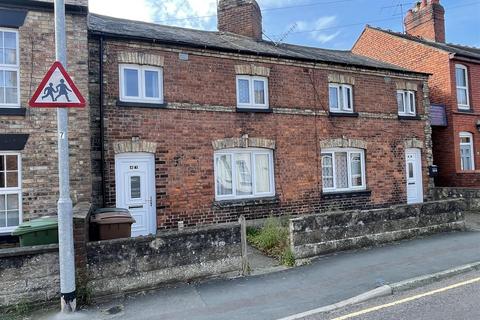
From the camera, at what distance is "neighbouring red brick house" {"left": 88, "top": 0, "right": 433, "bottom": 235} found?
1080cm

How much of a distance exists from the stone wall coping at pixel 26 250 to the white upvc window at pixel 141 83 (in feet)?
18.3

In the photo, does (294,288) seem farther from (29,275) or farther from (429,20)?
(429,20)

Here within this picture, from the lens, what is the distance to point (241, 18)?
16531mm

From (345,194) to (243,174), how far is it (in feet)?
13.5

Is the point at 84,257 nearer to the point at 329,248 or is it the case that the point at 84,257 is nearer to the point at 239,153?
the point at 329,248

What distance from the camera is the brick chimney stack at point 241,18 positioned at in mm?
16422

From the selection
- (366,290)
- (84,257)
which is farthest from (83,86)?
(366,290)

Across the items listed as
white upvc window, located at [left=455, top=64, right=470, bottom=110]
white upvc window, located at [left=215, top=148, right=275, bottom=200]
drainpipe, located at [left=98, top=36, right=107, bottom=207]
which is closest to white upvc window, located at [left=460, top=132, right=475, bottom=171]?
white upvc window, located at [left=455, top=64, right=470, bottom=110]

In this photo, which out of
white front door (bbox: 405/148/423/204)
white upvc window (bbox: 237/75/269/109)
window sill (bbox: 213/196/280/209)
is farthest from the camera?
white front door (bbox: 405/148/423/204)

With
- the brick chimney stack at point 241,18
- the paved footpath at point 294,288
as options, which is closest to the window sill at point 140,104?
the paved footpath at point 294,288

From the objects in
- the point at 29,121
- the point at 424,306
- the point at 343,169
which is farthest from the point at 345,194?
the point at 29,121

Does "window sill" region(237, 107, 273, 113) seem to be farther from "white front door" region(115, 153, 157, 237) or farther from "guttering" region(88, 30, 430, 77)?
"white front door" region(115, 153, 157, 237)

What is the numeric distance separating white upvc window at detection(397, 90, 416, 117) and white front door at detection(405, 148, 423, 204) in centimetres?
155

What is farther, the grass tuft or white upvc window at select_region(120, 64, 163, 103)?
white upvc window at select_region(120, 64, 163, 103)
